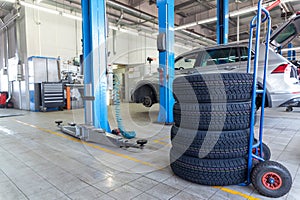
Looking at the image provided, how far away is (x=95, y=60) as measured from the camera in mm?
A: 2805

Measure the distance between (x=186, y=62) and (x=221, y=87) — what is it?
293 centimetres

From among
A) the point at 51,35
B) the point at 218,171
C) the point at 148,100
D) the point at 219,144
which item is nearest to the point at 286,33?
the point at 219,144

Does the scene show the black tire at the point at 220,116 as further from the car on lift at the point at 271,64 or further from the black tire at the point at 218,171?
the car on lift at the point at 271,64

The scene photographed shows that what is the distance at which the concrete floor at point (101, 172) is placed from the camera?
4.45ft

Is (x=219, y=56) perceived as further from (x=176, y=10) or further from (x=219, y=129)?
(x=176, y=10)

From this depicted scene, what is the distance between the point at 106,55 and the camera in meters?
2.93

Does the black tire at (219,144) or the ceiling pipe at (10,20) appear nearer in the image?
the black tire at (219,144)

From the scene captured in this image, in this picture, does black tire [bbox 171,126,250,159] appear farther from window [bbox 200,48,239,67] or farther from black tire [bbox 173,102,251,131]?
window [bbox 200,48,239,67]

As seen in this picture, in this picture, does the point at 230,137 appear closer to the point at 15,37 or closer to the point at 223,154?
the point at 223,154

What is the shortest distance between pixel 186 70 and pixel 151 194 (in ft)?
9.68

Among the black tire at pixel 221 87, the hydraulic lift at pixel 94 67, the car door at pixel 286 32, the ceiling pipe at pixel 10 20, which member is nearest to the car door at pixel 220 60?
the car door at pixel 286 32

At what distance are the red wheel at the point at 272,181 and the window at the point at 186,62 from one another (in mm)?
2914

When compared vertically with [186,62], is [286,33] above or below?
above

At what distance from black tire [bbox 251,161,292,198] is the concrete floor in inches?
2.5
